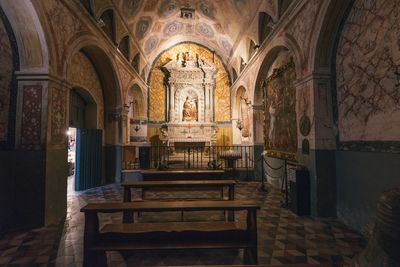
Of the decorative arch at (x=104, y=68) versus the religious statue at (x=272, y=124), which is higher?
the decorative arch at (x=104, y=68)

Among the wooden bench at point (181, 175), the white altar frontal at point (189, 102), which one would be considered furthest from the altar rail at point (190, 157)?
the wooden bench at point (181, 175)

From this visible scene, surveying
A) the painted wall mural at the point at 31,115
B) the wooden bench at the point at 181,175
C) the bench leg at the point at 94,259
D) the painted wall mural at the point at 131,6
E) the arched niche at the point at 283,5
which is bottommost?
the bench leg at the point at 94,259

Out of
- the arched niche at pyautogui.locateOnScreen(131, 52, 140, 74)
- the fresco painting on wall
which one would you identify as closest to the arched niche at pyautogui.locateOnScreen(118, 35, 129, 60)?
the arched niche at pyautogui.locateOnScreen(131, 52, 140, 74)

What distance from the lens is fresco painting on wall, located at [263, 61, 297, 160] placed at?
5973mm

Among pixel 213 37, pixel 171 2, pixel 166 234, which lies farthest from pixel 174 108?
pixel 166 234

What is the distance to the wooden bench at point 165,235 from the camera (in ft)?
7.92

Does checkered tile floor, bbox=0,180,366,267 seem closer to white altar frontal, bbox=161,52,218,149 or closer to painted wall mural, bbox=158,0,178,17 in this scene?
white altar frontal, bbox=161,52,218,149

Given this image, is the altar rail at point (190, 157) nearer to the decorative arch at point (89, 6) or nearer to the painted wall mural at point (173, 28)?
the decorative arch at point (89, 6)

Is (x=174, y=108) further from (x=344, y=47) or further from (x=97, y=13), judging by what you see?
(x=344, y=47)

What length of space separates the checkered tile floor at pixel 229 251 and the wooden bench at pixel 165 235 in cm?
45

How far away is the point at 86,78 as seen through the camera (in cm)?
686

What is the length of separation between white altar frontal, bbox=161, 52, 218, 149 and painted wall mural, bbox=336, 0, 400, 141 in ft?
30.0

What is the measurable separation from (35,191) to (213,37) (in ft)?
35.6

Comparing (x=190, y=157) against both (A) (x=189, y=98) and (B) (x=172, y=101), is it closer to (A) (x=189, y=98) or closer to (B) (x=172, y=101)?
(B) (x=172, y=101)
